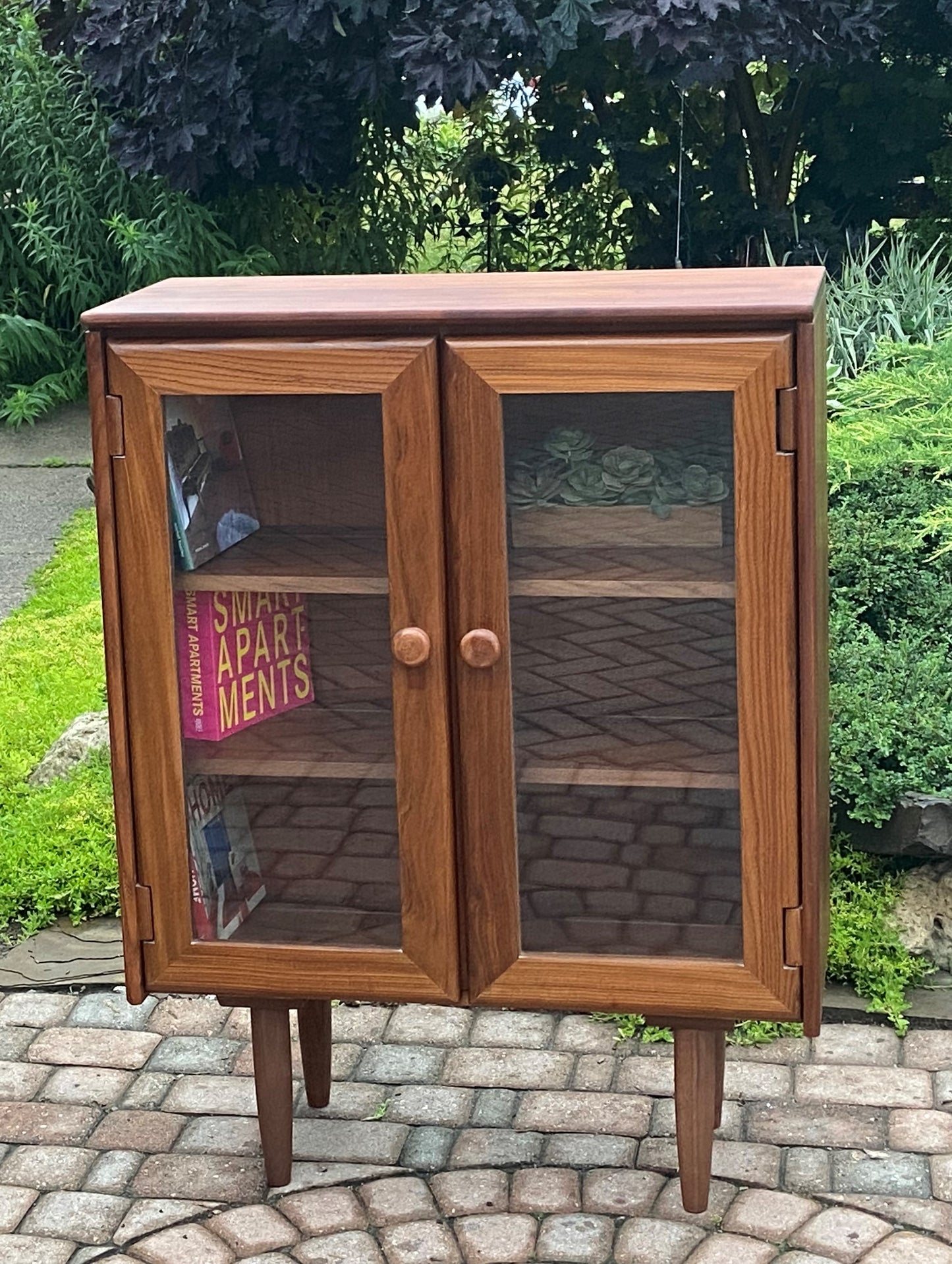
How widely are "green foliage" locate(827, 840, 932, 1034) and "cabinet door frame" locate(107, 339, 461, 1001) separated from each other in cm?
118

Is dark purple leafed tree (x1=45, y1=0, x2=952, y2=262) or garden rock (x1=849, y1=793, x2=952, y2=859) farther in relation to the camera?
dark purple leafed tree (x1=45, y1=0, x2=952, y2=262)

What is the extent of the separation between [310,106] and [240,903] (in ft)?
18.1

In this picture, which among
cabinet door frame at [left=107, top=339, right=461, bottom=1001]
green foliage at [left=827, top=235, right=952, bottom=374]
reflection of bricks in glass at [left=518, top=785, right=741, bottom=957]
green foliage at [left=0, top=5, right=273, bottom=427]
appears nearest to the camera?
cabinet door frame at [left=107, top=339, right=461, bottom=1001]

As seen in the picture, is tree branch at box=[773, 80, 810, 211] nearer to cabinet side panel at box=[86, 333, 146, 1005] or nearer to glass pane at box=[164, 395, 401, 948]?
glass pane at box=[164, 395, 401, 948]

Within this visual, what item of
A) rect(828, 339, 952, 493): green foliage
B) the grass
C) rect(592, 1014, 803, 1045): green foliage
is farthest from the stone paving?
rect(828, 339, 952, 493): green foliage

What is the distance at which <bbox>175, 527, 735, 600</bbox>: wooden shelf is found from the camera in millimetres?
2256

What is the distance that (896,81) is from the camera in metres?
7.36

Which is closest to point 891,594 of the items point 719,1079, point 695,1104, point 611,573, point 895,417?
point 895,417

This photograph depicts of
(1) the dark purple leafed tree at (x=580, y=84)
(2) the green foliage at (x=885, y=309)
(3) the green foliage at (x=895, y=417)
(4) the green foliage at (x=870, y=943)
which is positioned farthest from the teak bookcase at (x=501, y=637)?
(1) the dark purple leafed tree at (x=580, y=84)

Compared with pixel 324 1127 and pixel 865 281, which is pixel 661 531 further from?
pixel 865 281

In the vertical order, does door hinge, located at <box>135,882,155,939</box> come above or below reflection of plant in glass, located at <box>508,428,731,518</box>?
below

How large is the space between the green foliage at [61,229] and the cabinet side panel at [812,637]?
5.60 metres

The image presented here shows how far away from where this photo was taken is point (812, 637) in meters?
2.22

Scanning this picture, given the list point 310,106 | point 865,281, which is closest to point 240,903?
point 865,281
